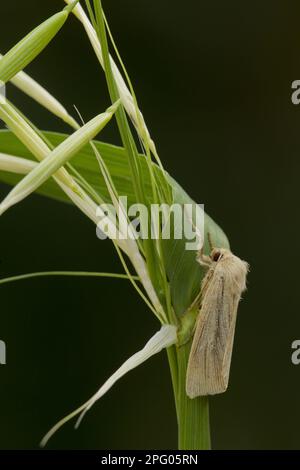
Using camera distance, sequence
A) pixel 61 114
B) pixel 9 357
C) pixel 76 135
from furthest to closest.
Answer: pixel 9 357 → pixel 61 114 → pixel 76 135

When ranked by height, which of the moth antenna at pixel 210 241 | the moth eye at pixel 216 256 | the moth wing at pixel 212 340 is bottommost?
the moth wing at pixel 212 340

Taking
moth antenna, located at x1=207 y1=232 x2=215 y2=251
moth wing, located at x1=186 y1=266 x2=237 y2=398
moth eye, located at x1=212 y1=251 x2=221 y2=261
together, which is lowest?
moth wing, located at x1=186 y1=266 x2=237 y2=398

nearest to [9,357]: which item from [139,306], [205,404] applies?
[139,306]

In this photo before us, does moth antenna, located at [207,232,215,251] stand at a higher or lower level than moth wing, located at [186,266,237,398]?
higher

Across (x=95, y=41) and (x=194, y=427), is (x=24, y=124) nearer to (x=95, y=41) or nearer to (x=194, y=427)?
(x=95, y=41)

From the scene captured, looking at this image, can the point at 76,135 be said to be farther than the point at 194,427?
No

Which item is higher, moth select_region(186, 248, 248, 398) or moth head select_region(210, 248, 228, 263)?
moth head select_region(210, 248, 228, 263)
